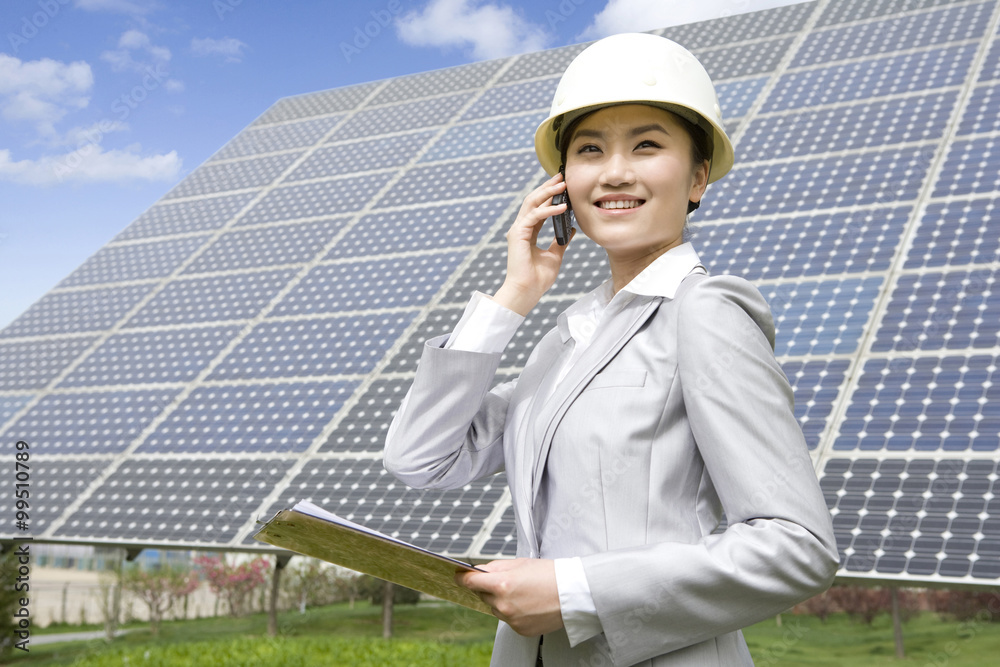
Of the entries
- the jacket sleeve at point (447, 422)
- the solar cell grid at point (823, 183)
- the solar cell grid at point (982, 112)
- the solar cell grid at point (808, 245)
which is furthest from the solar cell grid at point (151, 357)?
the jacket sleeve at point (447, 422)

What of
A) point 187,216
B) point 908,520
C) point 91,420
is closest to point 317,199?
point 187,216

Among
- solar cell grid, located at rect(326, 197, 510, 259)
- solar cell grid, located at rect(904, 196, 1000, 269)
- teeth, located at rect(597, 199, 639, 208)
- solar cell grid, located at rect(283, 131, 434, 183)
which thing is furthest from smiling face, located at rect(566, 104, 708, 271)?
solar cell grid, located at rect(283, 131, 434, 183)

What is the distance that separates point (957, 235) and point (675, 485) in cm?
669

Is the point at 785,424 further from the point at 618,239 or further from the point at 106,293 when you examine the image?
the point at 106,293

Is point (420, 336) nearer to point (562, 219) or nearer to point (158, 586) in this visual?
point (158, 586)

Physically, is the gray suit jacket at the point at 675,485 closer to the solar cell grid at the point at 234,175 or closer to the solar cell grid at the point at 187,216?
the solar cell grid at the point at 187,216

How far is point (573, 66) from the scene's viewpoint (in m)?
1.99

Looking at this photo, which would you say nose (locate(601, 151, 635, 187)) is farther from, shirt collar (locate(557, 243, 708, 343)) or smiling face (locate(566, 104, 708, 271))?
shirt collar (locate(557, 243, 708, 343))

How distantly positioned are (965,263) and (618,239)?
616 cm

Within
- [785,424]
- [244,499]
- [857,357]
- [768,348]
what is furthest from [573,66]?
Result: [244,499]

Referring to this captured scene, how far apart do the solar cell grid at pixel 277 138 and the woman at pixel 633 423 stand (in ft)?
43.2

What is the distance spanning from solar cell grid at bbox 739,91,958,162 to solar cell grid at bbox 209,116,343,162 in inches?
288

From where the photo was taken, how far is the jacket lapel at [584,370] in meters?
1.80
